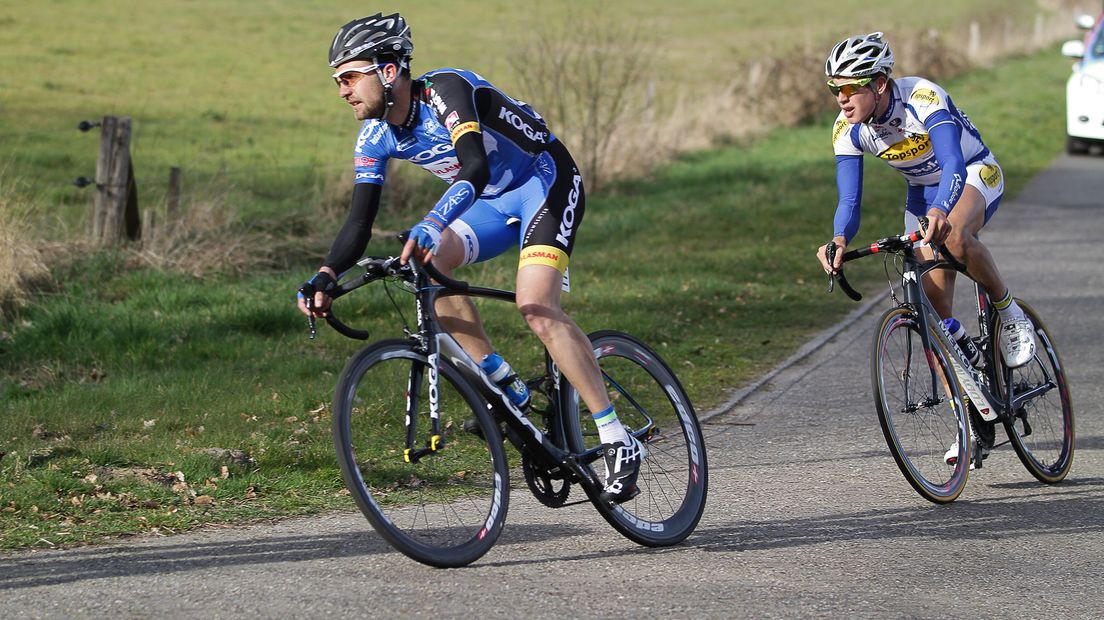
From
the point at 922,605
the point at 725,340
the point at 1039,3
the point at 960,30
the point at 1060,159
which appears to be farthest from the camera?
the point at 1039,3

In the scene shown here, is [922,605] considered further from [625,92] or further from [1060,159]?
[1060,159]

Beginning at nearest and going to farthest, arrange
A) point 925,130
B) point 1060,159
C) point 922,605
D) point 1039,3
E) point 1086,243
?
point 922,605 → point 925,130 → point 1086,243 → point 1060,159 → point 1039,3

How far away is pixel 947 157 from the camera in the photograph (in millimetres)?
6086

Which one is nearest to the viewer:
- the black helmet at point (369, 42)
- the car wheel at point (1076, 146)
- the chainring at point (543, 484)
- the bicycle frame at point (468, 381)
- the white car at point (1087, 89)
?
the bicycle frame at point (468, 381)

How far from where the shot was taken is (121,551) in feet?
17.5

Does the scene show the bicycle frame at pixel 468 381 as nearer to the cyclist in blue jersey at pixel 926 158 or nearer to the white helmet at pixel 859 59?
the cyclist in blue jersey at pixel 926 158

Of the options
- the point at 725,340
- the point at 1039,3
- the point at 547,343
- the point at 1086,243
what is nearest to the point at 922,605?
the point at 547,343

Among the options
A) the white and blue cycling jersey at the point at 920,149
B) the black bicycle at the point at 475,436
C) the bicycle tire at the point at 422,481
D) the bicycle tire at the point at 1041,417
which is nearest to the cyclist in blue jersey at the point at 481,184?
the black bicycle at the point at 475,436

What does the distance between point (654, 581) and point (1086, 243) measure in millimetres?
10881

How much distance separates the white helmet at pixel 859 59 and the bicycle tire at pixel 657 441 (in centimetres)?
153

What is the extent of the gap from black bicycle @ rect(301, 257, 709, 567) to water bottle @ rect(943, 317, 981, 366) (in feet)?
4.77

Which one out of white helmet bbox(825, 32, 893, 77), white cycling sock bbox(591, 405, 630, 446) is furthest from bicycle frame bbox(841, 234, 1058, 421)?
white cycling sock bbox(591, 405, 630, 446)

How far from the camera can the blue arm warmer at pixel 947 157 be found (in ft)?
19.7

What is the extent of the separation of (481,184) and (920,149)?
7.86 ft
